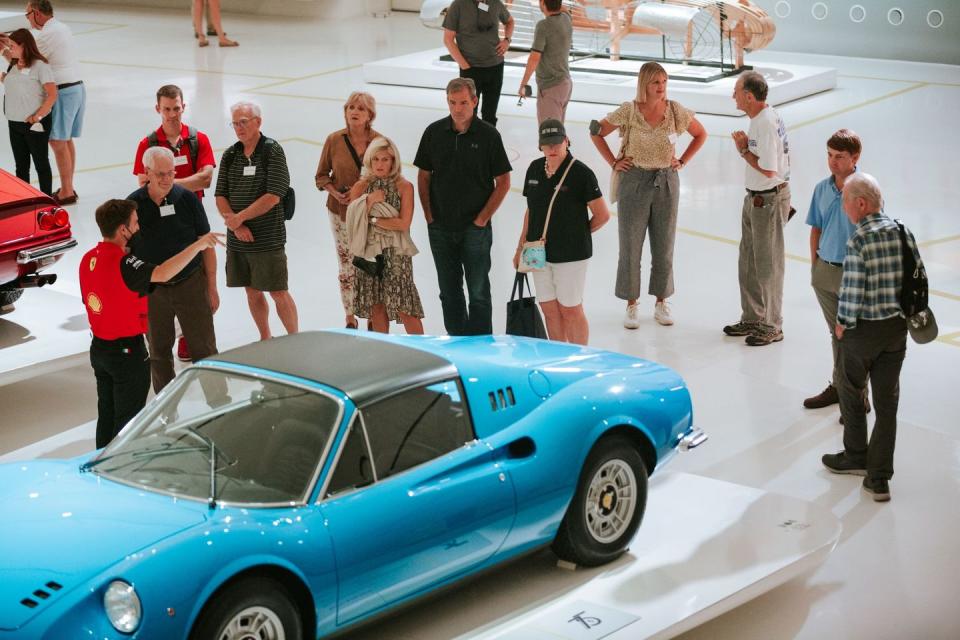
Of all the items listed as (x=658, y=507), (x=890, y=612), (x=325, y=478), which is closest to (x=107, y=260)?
(x=325, y=478)

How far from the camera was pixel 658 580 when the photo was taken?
18.0ft

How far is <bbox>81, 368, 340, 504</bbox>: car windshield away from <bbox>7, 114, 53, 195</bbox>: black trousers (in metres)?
7.65

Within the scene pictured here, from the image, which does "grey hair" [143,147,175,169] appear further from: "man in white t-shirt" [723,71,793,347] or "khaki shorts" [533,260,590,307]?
"man in white t-shirt" [723,71,793,347]

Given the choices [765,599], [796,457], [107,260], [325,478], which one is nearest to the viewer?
[325,478]

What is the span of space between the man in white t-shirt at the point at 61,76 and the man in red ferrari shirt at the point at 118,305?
606 centimetres

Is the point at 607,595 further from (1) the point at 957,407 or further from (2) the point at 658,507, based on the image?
(1) the point at 957,407

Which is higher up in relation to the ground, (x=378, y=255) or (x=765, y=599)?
(x=378, y=255)

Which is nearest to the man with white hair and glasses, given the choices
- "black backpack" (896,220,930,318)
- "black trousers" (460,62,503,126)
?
Answer: "black backpack" (896,220,930,318)

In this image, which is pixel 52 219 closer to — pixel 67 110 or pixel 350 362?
pixel 67 110

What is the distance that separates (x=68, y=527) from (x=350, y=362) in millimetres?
1273

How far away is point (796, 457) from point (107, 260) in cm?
379

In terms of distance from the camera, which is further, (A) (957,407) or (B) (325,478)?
(A) (957,407)

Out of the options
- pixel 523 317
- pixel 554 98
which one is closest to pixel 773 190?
pixel 523 317

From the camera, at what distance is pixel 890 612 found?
5.61 meters
